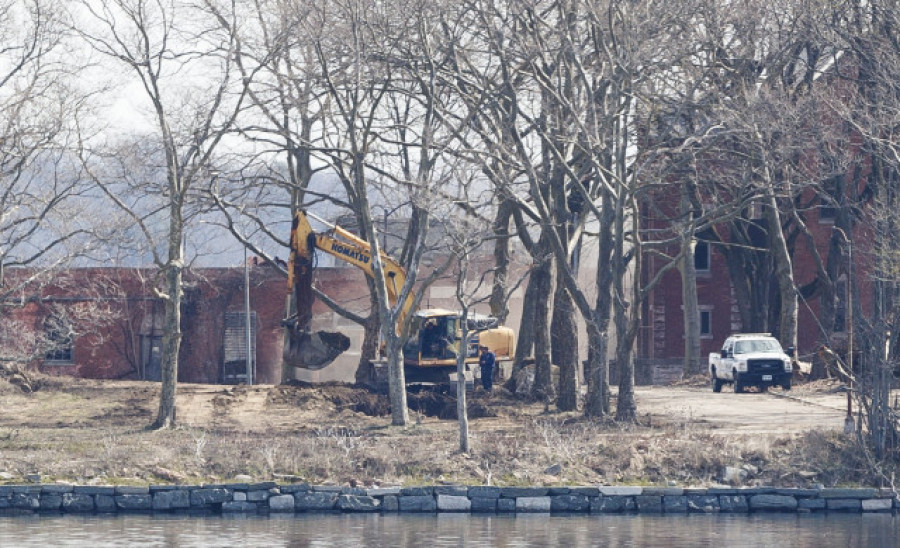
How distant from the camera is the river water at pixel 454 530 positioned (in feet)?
70.5

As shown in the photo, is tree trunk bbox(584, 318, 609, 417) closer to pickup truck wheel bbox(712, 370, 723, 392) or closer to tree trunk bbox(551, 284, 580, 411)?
tree trunk bbox(551, 284, 580, 411)

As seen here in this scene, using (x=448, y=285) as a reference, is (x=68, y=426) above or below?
below

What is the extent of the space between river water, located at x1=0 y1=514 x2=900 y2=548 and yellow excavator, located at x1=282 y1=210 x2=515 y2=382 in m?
5.33

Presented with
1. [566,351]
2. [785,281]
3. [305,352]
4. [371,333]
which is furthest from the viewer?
[785,281]

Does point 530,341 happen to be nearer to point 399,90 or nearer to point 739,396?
point 739,396

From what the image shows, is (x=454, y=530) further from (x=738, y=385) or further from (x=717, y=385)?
(x=717, y=385)

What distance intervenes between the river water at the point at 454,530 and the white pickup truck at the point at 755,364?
17.7 m

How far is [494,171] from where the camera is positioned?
33.7m

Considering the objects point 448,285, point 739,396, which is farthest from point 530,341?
point 448,285

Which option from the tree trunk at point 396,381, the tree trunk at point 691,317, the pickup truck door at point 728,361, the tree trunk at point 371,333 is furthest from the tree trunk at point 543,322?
the tree trunk at point 691,317

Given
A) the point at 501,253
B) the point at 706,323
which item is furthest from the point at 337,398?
the point at 706,323

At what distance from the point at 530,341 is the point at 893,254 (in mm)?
15324

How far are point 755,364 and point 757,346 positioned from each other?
1.18 m

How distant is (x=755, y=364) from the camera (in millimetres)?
42312
